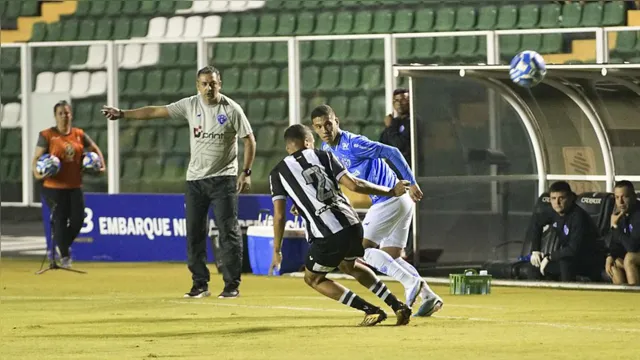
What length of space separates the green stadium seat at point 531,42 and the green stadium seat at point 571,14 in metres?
0.60

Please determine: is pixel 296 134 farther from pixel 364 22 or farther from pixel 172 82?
pixel 364 22

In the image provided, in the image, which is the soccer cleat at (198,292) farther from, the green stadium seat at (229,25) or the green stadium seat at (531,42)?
the green stadium seat at (229,25)

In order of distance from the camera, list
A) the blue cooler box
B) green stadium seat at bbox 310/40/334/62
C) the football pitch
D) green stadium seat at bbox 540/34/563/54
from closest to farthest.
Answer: the football pitch
the blue cooler box
green stadium seat at bbox 540/34/563/54
green stadium seat at bbox 310/40/334/62

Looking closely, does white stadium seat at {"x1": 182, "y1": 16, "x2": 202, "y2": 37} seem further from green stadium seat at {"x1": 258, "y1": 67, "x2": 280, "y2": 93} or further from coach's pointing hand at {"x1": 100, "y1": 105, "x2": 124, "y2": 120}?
coach's pointing hand at {"x1": 100, "y1": 105, "x2": 124, "y2": 120}

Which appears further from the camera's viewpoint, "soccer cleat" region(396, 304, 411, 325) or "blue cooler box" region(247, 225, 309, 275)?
"blue cooler box" region(247, 225, 309, 275)

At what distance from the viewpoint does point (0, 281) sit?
1786cm

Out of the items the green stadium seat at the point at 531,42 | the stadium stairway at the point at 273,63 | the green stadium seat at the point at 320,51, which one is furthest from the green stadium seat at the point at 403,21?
the green stadium seat at the point at 531,42

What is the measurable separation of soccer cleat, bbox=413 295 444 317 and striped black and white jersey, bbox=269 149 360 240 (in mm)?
1145

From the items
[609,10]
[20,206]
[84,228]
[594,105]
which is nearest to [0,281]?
[84,228]

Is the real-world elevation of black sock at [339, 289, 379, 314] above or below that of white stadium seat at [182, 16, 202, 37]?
below

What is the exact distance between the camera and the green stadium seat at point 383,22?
24953mm

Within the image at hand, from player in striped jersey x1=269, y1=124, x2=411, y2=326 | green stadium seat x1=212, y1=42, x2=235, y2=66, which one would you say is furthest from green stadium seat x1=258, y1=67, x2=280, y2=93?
player in striped jersey x1=269, y1=124, x2=411, y2=326

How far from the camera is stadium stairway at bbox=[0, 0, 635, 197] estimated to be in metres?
22.5

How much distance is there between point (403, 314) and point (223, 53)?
1086 cm
